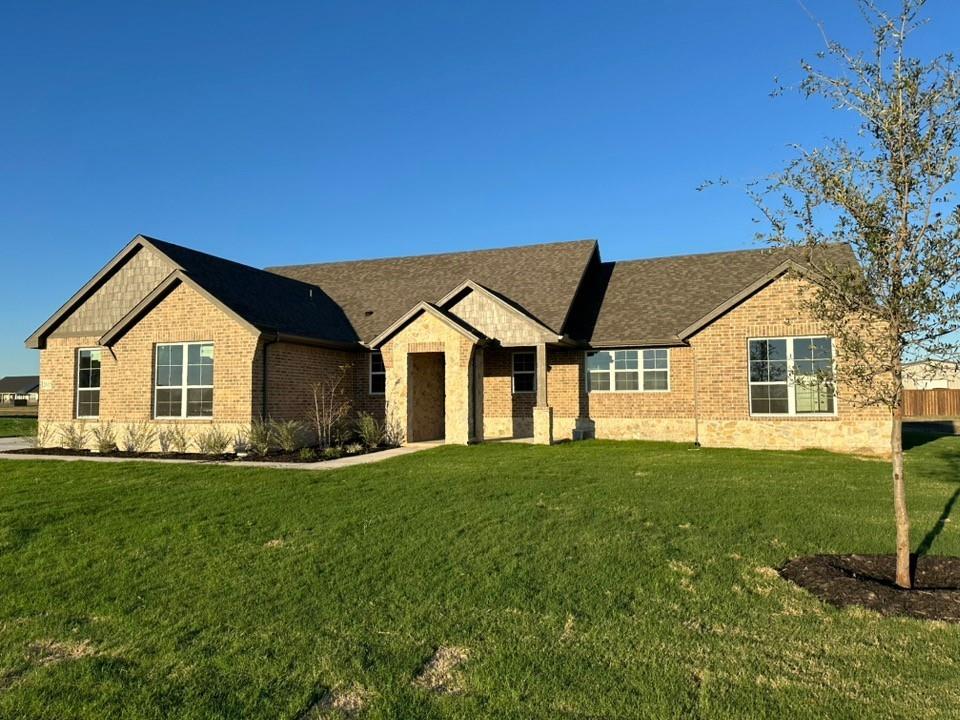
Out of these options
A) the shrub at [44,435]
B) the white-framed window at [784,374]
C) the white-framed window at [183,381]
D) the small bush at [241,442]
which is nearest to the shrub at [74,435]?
the shrub at [44,435]

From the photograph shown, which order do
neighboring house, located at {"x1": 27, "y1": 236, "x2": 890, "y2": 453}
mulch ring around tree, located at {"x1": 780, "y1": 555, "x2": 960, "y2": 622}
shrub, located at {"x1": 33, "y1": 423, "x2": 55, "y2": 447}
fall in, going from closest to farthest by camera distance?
mulch ring around tree, located at {"x1": 780, "y1": 555, "x2": 960, "y2": 622}
neighboring house, located at {"x1": 27, "y1": 236, "x2": 890, "y2": 453}
shrub, located at {"x1": 33, "y1": 423, "x2": 55, "y2": 447}

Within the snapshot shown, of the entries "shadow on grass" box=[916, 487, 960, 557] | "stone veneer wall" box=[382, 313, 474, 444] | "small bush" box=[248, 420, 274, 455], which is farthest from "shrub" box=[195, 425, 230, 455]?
"shadow on grass" box=[916, 487, 960, 557]

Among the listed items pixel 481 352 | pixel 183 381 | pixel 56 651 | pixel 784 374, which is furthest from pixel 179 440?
pixel 784 374

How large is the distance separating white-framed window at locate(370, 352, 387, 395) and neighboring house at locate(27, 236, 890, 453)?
5 centimetres

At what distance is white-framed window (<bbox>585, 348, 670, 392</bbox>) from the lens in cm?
2052

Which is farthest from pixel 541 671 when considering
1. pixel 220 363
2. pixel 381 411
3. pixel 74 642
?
pixel 381 411

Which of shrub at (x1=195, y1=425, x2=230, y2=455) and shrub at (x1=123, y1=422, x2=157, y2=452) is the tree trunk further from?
shrub at (x1=123, y1=422, x2=157, y2=452)

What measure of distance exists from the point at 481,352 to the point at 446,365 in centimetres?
133

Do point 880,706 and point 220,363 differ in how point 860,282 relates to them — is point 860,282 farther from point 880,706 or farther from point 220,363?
point 220,363

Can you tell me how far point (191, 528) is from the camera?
8719mm

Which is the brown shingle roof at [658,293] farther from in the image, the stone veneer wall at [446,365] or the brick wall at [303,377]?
the brick wall at [303,377]

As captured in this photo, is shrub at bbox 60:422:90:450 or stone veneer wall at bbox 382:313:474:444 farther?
stone veneer wall at bbox 382:313:474:444

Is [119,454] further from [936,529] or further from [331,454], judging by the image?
[936,529]

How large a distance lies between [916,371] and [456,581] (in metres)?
5.27
